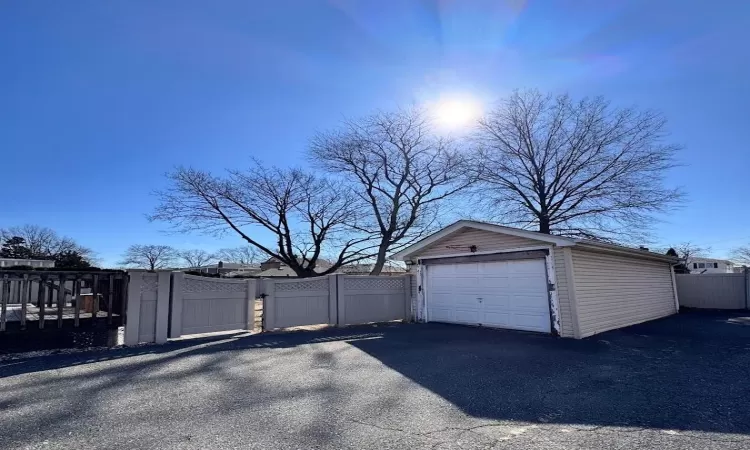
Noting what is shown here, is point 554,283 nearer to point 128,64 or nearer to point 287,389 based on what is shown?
point 287,389

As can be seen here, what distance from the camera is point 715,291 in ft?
54.1

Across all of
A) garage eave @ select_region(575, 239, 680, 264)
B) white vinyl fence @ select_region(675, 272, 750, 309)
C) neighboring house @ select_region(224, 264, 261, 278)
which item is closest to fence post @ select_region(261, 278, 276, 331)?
garage eave @ select_region(575, 239, 680, 264)

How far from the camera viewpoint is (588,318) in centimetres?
898

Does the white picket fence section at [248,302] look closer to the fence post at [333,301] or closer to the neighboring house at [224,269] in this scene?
the fence post at [333,301]

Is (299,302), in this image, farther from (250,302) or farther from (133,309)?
(133,309)

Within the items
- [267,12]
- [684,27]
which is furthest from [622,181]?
[267,12]

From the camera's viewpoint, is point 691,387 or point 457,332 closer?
point 691,387

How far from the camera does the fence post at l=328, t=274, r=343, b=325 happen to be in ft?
35.9

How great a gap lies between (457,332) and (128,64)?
970cm

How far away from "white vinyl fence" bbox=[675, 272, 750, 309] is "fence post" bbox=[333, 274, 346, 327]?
15.2 meters

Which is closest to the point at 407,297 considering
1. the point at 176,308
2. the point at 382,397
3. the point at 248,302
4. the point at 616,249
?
the point at 248,302

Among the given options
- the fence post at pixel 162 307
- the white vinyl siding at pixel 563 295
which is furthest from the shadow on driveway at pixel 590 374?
the fence post at pixel 162 307

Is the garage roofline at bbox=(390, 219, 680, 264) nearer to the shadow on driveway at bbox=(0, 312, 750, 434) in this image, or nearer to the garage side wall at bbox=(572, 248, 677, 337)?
the garage side wall at bbox=(572, 248, 677, 337)

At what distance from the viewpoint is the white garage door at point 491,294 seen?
9.38 meters
